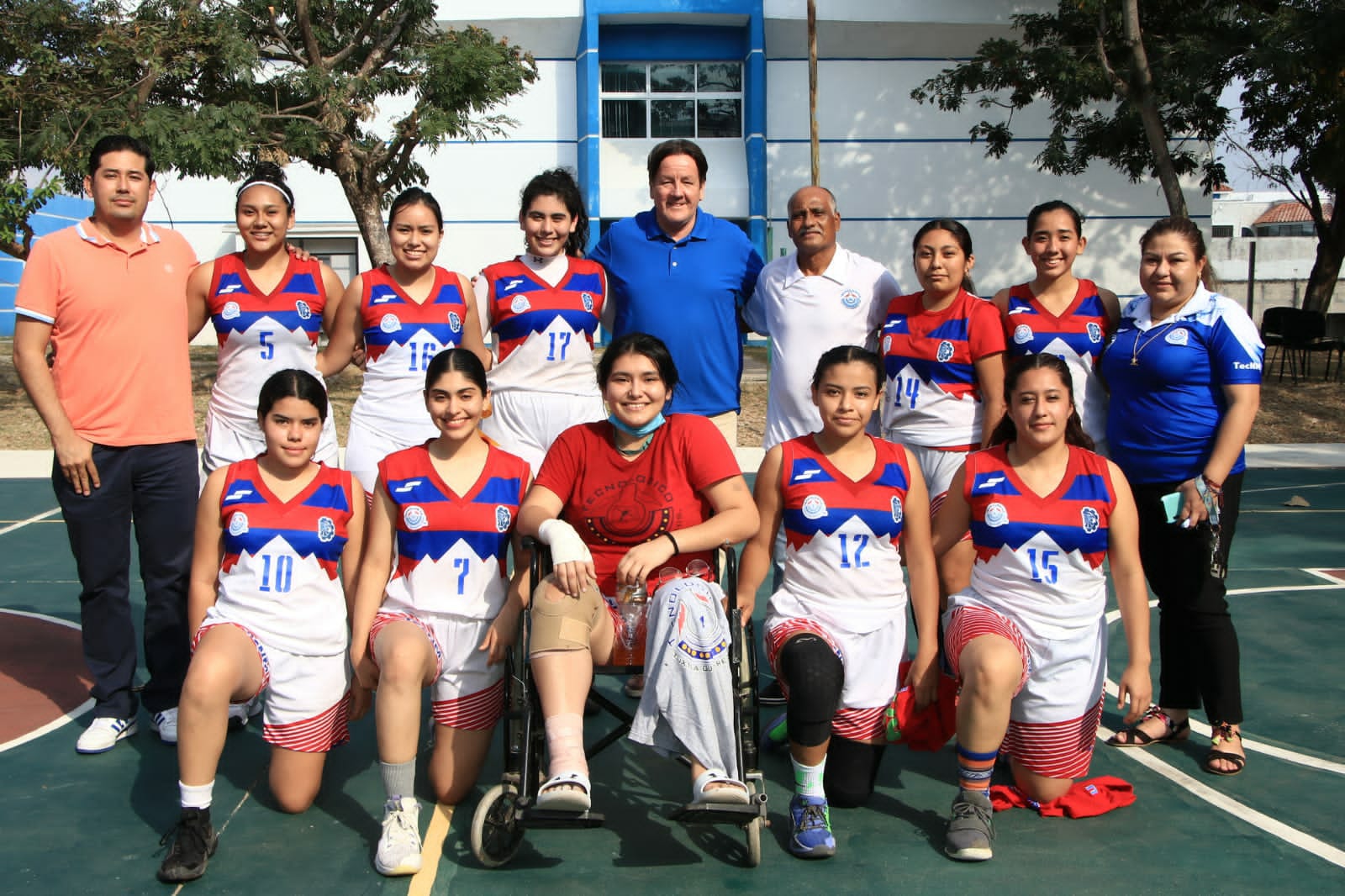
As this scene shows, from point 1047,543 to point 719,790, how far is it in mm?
1384

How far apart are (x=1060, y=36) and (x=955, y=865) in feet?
67.2

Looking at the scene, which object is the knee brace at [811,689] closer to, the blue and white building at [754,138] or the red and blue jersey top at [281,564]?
the red and blue jersey top at [281,564]

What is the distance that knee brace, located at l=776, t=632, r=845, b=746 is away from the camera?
11.3 ft

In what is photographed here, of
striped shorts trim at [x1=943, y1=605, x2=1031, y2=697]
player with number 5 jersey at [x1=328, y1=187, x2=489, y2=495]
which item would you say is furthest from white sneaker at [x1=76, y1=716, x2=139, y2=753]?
striped shorts trim at [x1=943, y1=605, x2=1031, y2=697]

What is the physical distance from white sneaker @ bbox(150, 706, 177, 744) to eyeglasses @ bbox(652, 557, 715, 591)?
201 centimetres

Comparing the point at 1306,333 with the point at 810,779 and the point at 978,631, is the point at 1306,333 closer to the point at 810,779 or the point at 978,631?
the point at 978,631

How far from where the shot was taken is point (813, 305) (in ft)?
14.9

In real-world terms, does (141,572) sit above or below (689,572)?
below

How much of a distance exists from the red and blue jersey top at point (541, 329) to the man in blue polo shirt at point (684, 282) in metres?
0.23

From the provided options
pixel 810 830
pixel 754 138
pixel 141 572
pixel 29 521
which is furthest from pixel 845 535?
pixel 754 138

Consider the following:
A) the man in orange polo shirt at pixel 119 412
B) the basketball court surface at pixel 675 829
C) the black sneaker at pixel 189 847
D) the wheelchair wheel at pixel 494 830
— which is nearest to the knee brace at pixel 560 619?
the wheelchair wheel at pixel 494 830

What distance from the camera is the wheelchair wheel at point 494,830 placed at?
3268 mm

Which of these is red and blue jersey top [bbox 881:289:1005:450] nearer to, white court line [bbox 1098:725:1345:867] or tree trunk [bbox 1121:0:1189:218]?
white court line [bbox 1098:725:1345:867]

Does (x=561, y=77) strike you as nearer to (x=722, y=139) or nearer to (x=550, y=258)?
(x=722, y=139)
